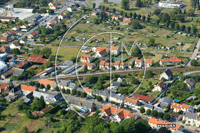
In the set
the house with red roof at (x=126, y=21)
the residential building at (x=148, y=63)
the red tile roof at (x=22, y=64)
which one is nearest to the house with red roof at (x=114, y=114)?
the residential building at (x=148, y=63)

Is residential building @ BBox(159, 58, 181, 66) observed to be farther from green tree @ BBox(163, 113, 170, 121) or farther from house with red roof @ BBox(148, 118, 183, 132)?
house with red roof @ BBox(148, 118, 183, 132)

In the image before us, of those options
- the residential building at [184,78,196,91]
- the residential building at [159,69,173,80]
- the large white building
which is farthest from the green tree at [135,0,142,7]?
the residential building at [184,78,196,91]

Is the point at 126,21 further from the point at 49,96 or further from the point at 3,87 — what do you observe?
the point at 3,87


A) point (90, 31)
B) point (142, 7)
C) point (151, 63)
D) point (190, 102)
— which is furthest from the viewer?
point (142, 7)

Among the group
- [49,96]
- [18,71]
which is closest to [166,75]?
[49,96]

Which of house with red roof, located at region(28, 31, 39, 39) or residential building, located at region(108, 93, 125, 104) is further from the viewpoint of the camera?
house with red roof, located at region(28, 31, 39, 39)

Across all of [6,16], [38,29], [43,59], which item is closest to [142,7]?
[38,29]

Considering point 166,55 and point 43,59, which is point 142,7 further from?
point 43,59
